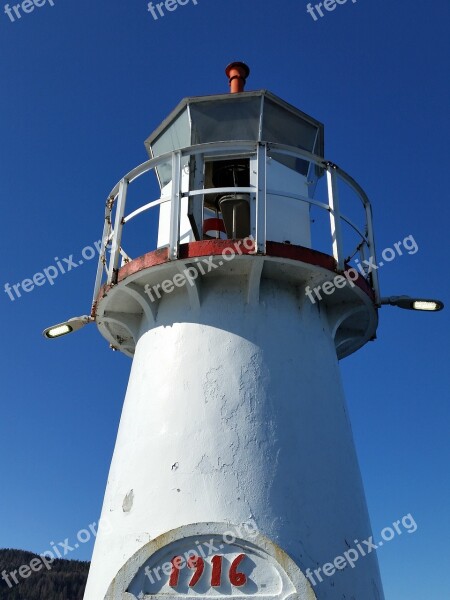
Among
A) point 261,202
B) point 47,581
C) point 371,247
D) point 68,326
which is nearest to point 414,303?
point 371,247

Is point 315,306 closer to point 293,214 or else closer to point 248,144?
point 293,214

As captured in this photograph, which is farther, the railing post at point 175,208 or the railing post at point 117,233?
the railing post at point 117,233

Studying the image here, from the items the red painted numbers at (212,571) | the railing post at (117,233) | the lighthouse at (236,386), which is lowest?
the red painted numbers at (212,571)

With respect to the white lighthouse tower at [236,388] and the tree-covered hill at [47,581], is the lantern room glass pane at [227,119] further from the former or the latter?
the tree-covered hill at [47,581]

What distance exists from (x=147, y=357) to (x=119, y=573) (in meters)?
2.61

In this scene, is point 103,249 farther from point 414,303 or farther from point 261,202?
point 414,303

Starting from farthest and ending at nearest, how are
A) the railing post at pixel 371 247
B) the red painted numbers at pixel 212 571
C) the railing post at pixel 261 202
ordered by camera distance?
the railing post at pixel 371 247, the railing post at pixel 261 202, the red painted numbers at pixel 212 571

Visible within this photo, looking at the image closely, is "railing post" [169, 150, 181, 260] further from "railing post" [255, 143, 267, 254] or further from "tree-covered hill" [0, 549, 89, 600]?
"tree-covered hill" [0, 549, 89, 600]

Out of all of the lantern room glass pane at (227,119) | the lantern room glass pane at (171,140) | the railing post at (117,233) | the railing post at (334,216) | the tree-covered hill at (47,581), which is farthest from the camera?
the tree-covered hill at (47,581)

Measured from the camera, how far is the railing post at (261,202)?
7.20 m

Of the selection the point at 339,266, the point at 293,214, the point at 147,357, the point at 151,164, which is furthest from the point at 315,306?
the point at 151,164

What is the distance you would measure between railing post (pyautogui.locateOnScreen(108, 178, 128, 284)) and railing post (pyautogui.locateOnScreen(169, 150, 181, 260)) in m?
0.93

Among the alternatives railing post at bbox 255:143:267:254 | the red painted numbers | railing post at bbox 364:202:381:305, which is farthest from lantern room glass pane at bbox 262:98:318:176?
the red painted numbers

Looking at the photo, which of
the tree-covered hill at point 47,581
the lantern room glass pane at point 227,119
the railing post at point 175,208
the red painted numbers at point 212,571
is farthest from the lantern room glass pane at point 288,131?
the tree-covered hill at point 47,581
